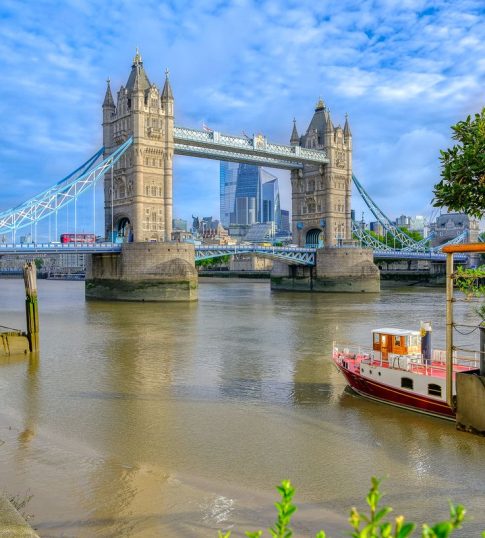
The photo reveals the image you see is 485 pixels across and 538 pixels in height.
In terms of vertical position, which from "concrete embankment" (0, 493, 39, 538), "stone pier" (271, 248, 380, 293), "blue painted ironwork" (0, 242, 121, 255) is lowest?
"concrete embankment" (0, 493, 39, 538)

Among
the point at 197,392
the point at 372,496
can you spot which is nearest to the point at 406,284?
the point at 197,392

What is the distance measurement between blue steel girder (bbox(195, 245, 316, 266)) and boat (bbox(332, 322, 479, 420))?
33054mm

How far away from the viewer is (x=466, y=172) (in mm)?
6996

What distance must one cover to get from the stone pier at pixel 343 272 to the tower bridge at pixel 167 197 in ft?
0.30

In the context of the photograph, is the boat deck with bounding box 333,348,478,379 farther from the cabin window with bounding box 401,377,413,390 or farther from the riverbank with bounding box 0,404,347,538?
the riverbank with bounding box 0,404,347,538

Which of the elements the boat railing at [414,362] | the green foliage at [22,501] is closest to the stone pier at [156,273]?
the boat railing at [414,362]

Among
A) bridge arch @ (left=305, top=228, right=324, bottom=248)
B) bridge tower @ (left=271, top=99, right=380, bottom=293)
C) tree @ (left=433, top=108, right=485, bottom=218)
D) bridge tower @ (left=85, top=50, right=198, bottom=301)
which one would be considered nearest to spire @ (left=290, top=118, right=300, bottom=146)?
bridge tower @ (left=271, top=99, right=380, bottom=293)

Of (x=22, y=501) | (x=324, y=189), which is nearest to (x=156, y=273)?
(x=324, y=189)

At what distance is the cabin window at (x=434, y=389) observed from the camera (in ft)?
36.3

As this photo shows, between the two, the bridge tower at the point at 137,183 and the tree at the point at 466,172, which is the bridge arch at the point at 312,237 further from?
the tree at the point at 466,172

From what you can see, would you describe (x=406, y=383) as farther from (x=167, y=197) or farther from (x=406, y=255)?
(x=406, y=255)

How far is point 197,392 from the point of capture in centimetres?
1334

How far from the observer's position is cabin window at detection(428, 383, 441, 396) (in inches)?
436

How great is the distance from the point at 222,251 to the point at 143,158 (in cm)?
968
